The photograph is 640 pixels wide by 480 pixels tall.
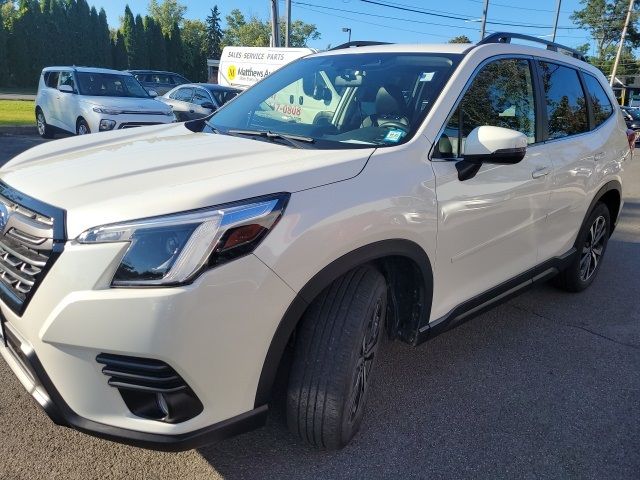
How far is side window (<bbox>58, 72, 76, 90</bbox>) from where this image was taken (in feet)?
37.8

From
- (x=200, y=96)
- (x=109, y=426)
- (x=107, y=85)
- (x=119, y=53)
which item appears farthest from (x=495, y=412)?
(x=119, y=53)

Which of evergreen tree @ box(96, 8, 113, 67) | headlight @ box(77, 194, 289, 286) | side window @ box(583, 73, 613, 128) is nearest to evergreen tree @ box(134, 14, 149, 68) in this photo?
evergreen tree @ box(96, 8, 113, 67)

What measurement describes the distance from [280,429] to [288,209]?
1182mm

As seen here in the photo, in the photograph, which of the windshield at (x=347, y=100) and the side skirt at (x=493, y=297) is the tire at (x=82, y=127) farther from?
the side skirt at (x=493, y=297)

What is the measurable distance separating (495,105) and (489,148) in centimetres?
71

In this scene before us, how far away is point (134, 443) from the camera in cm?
186

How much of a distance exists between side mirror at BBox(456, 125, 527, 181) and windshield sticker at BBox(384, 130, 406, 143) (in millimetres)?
318

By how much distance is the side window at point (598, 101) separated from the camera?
4234 mm

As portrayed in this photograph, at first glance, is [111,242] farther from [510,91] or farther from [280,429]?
[510,91]

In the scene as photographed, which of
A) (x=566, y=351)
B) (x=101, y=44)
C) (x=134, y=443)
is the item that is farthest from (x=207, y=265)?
(x=101, y=44)

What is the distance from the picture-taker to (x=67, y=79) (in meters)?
11.8

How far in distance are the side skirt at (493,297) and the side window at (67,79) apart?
10640 mm

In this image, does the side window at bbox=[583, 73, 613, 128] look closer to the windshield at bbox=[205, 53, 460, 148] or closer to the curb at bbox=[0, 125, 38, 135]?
the windshield at bbox=[205, 53, 460, 148]

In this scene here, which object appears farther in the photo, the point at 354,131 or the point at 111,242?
the point at 354,131
